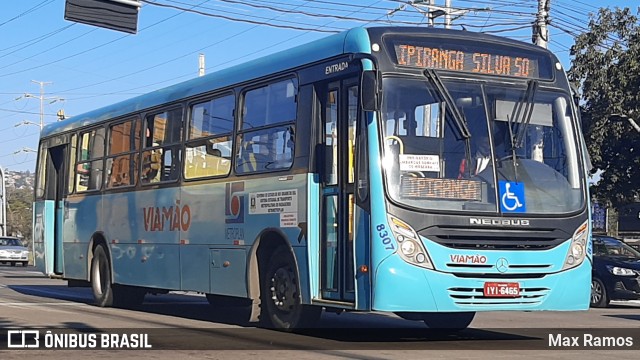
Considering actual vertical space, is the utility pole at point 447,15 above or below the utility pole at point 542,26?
above

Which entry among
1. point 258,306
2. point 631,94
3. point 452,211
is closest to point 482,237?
point 452,211

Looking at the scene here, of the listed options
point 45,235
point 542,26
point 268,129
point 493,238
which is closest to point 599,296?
point 542,26

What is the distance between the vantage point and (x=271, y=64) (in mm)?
13000

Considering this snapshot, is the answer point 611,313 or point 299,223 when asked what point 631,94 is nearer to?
point 611,313

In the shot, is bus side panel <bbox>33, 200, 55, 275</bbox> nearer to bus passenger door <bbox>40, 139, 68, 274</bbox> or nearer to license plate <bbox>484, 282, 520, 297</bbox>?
bus passenger door <bbox>40, 139, 68, 274</bbox>

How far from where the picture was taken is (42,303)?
1817 cm

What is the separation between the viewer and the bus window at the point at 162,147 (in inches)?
594

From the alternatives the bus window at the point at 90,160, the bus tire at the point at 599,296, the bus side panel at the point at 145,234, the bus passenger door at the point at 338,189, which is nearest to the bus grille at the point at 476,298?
the bus passenger door at the point at 338,189

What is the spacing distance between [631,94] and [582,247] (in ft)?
70.9

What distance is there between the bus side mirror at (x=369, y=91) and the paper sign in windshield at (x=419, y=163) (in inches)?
25.8

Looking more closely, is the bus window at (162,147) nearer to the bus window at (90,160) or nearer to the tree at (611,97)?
the bus window at (90,160)

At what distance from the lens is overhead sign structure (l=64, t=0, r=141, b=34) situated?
15609 mm

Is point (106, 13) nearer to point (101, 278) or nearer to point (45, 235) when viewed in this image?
point (101, 278)

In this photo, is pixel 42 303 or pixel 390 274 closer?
pixel 390 274
